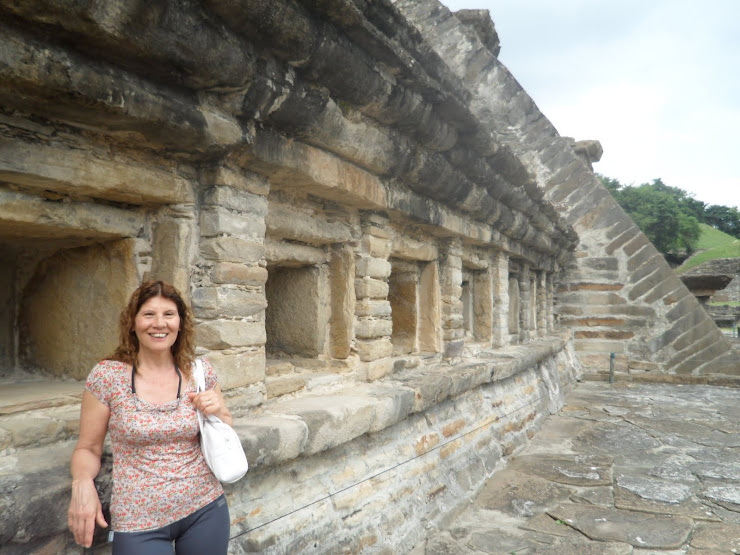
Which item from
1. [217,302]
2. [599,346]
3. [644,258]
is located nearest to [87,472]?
[217,302]

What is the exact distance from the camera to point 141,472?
1.71 m

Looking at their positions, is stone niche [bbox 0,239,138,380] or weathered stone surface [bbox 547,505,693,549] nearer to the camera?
stone niche [bbox 0,239,138,380]

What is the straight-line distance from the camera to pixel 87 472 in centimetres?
165

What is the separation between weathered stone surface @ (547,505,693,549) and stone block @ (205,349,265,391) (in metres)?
2.35

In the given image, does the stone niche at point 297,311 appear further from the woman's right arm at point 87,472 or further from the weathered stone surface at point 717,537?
the weathered stone surface at point 717,537

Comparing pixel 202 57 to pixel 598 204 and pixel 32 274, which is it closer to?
pixel 32 274

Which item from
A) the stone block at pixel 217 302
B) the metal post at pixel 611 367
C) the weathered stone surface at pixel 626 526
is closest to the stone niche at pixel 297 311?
the stone block at pixel 217 302

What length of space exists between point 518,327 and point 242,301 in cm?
577

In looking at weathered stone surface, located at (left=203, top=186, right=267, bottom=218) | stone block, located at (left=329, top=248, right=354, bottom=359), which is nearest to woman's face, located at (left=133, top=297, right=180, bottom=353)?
weathered stone surface, located at (left=203, top=186, right=267, bottom=218)

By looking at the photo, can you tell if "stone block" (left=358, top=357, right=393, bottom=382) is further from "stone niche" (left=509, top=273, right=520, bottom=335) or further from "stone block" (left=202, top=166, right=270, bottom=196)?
"stone niche" (left=509, top=273, right=520, bottom=335)

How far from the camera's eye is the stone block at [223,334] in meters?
2.37

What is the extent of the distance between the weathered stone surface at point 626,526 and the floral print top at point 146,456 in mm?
2712

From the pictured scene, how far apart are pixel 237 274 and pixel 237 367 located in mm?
409

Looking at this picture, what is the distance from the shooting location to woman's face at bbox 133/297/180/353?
5.93ft
